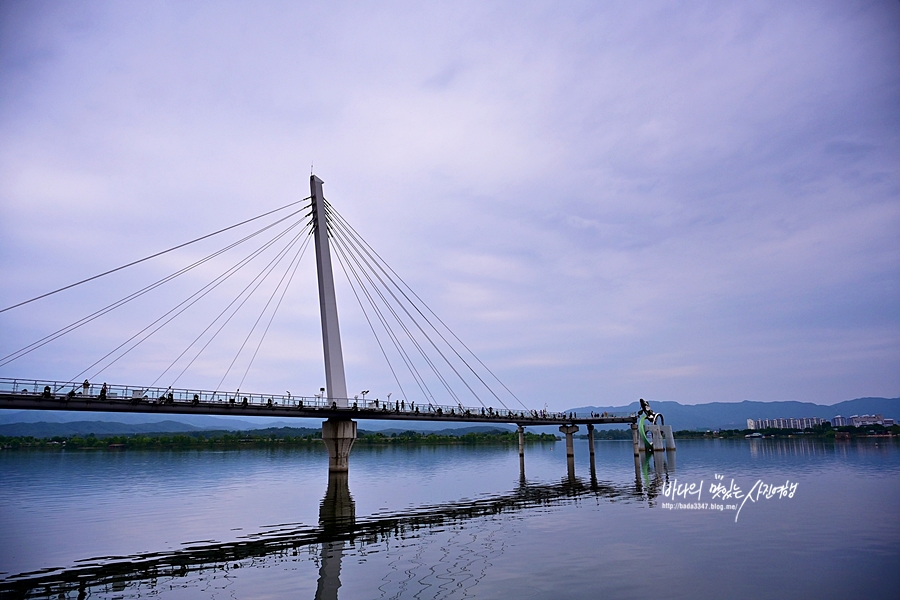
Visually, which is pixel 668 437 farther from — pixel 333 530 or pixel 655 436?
pixel 333 530

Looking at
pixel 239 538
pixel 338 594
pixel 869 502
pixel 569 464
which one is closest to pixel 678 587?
pixel 338 594

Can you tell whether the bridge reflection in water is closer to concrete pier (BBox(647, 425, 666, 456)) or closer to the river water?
the river water

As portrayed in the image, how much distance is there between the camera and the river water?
1812 centimetres

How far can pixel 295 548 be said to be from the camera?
24.9 metres

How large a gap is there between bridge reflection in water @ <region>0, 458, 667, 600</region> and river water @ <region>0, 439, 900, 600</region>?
134 millimetres

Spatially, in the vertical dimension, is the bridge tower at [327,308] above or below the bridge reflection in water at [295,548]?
above

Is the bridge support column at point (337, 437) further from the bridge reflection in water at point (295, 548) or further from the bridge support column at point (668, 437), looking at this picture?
the bridge support column at point (668, 437)

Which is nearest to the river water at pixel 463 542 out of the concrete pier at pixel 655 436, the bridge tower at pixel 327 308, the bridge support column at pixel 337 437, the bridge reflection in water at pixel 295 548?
the bridge reflection in water at pixel 295 548

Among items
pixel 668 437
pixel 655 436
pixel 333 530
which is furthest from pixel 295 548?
pixel 668 437

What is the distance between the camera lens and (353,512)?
36.2 meters

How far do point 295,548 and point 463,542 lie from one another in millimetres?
7933

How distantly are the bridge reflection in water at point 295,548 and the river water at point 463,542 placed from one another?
13 cm

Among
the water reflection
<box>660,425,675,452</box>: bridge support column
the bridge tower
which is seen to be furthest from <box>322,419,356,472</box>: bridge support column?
<box>660,425,675,452</box>: bridge support column

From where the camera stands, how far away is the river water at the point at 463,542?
18.1 meters
